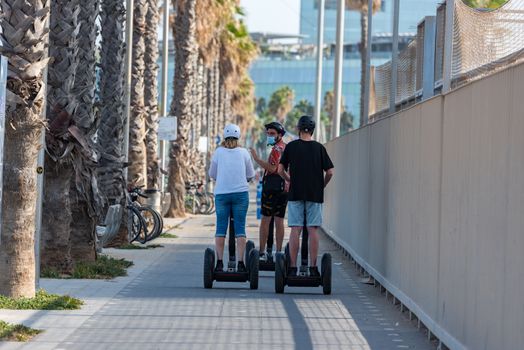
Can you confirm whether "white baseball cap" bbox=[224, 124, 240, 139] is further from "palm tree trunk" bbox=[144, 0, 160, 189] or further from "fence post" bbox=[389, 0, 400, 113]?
"palm tree trunk" bbox=[144, 0, 160, 189]

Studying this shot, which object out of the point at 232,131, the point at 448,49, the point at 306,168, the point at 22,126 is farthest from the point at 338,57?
the point at 448,49

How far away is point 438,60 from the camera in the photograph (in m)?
13.2

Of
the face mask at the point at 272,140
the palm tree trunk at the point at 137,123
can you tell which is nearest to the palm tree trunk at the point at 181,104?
the palm tree trunk at the point at 137,123

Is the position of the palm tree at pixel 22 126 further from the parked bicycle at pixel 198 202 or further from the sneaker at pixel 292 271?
the parked bicycle at pixel 198 202

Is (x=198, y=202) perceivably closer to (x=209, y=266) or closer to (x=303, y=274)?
(x=209, y=266)

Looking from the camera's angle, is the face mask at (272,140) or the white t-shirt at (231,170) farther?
the face mask at (272,140)

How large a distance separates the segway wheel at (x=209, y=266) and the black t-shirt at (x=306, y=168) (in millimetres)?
1124

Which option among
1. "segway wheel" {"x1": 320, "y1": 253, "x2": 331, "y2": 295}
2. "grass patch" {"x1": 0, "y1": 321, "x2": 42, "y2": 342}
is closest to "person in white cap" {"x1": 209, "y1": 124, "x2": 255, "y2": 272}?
"segway wheel" {"x1": 320, "y1": 253, "x2": 331, "y2": 295}

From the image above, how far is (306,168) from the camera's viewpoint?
14.3 metres

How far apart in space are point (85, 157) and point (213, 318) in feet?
15.0

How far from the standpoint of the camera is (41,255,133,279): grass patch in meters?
15.7

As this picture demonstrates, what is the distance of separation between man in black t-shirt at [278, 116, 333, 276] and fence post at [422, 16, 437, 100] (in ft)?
4.70

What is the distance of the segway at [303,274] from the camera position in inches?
562

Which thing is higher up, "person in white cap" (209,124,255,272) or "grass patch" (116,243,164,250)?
"person in white cap" (209,124,255,272)
